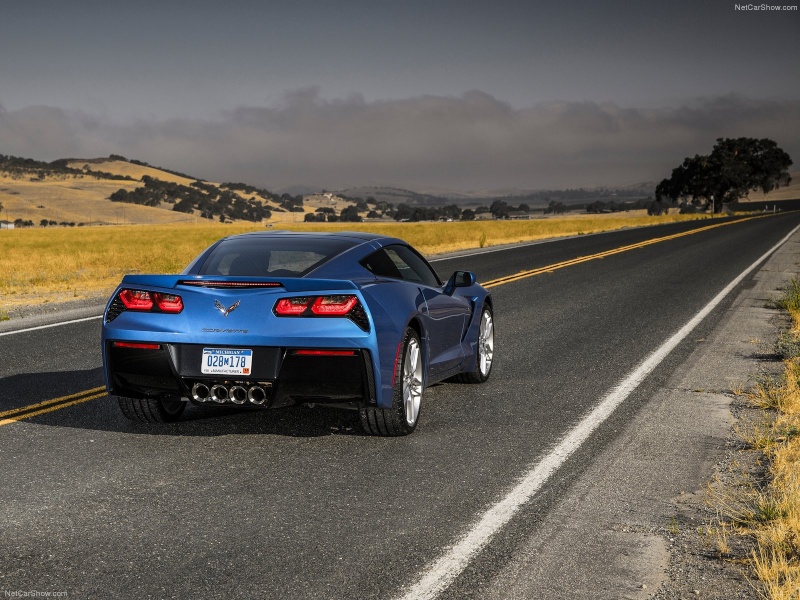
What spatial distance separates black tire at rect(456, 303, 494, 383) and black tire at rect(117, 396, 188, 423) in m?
2.79

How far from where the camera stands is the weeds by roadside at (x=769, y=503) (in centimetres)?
392

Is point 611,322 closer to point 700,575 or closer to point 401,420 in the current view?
point 401,420

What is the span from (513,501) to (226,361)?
203cm

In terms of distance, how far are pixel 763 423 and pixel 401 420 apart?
2.64 m

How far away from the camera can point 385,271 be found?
22.6ft

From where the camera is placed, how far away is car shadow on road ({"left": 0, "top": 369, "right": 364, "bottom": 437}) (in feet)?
21.9

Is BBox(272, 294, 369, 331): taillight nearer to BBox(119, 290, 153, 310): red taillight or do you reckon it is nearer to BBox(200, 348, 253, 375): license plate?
BBox(200, 348, 253, 375): license plate

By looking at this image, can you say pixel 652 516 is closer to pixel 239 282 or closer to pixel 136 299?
→ pixel 239 282

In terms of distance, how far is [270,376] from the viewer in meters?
5.86

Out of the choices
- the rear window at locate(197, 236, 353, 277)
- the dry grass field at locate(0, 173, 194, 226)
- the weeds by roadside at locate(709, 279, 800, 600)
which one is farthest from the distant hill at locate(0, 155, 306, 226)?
the weeds by roadside at locate(709, 279, 800, 600)

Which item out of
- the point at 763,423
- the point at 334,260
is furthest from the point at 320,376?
the point at 763,423

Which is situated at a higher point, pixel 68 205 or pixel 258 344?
pixel 258 344

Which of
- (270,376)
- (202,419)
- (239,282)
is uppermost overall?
(239,282)

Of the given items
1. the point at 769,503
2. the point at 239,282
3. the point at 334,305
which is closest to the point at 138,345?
the point at 239,282
